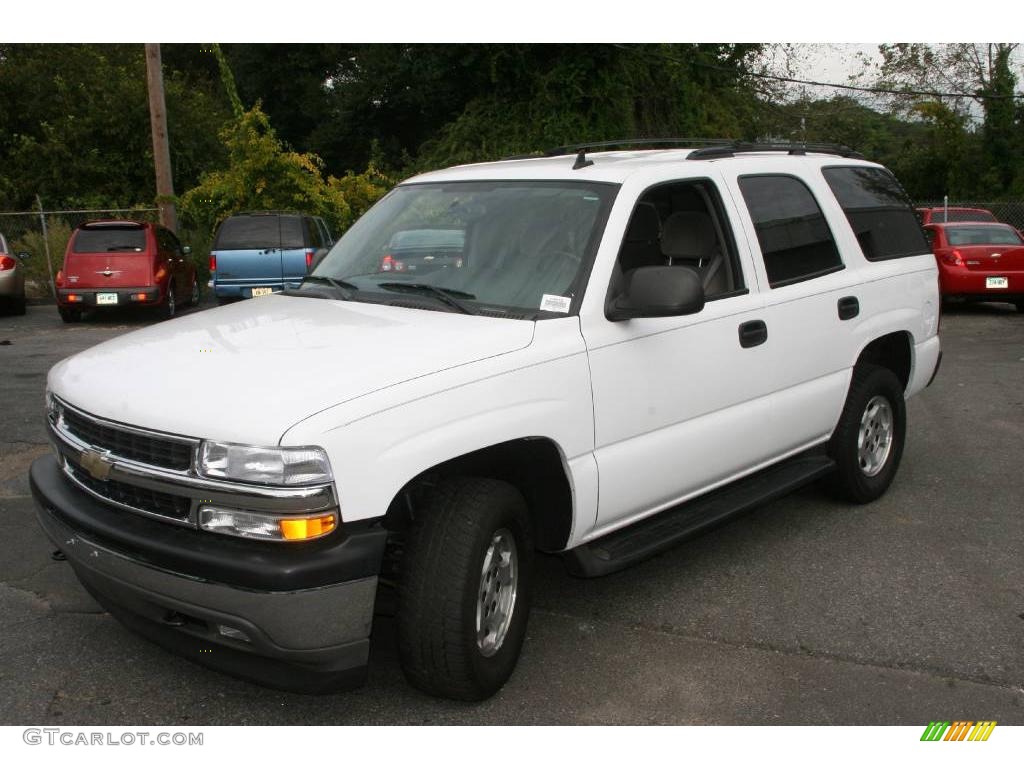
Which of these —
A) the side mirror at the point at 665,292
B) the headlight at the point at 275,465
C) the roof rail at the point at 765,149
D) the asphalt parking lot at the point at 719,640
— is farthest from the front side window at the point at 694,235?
the headlight at the point at 275,465

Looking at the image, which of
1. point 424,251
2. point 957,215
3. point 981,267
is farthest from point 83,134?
point 424,251

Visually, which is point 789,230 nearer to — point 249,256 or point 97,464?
point 97,464

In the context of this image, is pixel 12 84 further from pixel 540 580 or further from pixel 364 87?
pixel 540 580

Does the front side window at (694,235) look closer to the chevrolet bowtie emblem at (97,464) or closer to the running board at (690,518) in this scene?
the running board at (690,518)

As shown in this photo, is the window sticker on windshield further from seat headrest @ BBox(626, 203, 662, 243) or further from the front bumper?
the front bumper

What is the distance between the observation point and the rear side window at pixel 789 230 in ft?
15.9

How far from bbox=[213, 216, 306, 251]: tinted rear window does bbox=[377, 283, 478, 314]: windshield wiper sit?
40.1 ft

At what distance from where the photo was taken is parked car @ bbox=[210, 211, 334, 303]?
15562 millimetres

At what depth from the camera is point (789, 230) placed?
5051mm

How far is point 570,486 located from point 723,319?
46.9 inches

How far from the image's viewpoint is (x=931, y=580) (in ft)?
15.6

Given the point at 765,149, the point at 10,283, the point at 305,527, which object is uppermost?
the point at 765,149

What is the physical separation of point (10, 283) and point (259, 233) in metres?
4.08

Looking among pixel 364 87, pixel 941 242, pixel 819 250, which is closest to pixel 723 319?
pixel 819 250
